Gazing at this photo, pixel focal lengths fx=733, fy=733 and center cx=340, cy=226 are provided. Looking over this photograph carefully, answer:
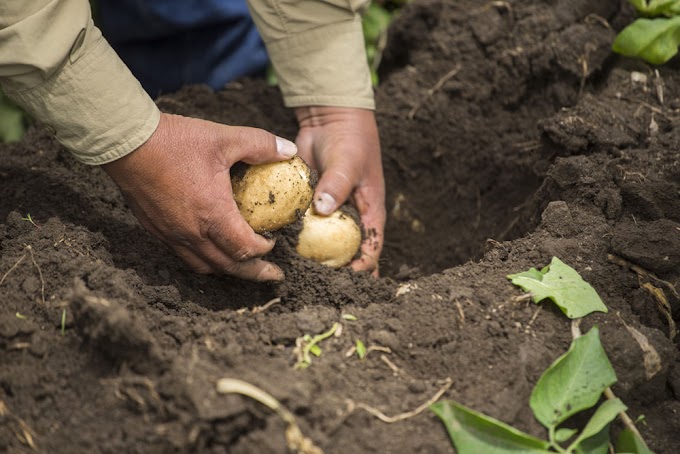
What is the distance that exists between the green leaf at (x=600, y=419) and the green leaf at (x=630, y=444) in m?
0.04

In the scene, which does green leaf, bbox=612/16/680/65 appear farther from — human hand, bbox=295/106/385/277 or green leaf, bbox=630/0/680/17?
human hand, bbox=295/106/385/277

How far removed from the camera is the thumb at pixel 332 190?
2.43m

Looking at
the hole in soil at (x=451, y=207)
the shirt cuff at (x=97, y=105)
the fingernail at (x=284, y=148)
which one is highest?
the shirt cuff at (x=97, y=105)

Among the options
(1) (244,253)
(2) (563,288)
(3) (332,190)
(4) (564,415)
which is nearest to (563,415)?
(4) (564,415)

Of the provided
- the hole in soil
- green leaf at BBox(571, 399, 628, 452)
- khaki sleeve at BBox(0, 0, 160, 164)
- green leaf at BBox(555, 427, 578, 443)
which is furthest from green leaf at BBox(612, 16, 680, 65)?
khaki sleeve at BBox(0, 0, 160, 164)

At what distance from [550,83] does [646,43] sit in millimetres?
395

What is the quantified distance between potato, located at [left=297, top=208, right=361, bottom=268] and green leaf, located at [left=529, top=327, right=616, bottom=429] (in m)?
0.90

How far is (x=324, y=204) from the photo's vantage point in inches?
95.6

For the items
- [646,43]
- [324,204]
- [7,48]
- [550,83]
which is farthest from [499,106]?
[7,48]

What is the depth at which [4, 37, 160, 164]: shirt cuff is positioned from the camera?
198 cm

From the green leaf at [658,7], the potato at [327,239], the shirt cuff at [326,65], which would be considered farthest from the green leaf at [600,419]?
the green leaf at [658,7]

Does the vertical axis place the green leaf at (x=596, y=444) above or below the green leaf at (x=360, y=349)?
below

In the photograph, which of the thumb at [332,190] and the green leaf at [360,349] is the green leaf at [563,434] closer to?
the green leaf at [360,349]

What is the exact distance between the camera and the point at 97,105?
2000 mm
